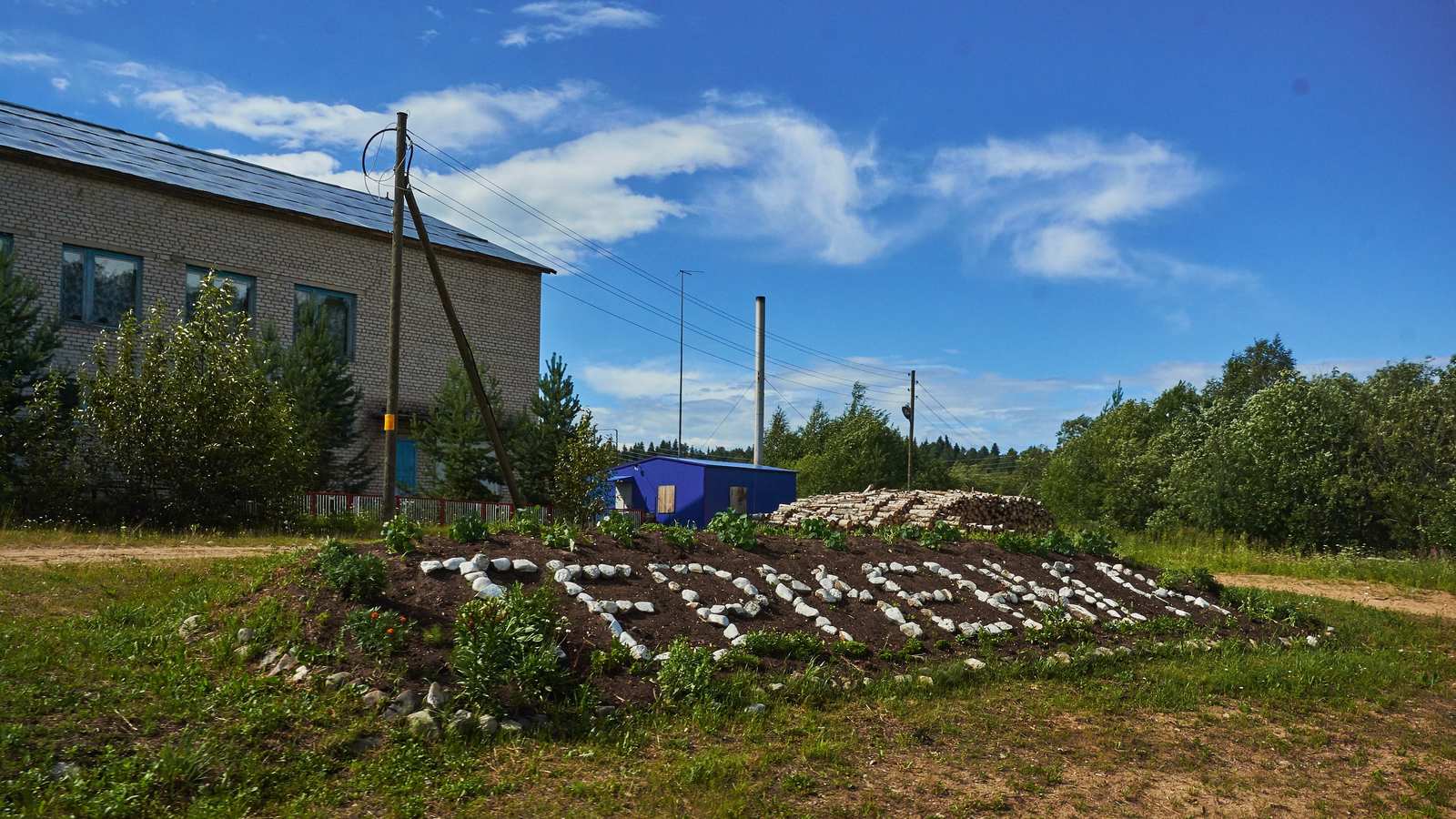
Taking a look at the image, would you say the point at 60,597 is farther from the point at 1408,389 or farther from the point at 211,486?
the point at 1408,389

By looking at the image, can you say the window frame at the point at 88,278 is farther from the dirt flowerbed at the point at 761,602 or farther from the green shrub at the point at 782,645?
the green shrub at the point at 782,645

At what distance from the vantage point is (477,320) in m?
26.5

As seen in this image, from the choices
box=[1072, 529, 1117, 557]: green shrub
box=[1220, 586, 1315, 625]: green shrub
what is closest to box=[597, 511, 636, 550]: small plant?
box=[1072, 529, 1117, 557]: green shrub

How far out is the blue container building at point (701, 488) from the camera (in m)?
27.8

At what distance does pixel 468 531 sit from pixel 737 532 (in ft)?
8.77

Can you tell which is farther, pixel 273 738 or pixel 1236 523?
pixel 1236 523

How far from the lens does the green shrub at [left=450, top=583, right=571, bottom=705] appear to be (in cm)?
550

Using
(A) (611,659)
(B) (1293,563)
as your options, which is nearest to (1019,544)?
(A) (611,659)

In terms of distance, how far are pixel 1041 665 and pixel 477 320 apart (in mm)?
21628

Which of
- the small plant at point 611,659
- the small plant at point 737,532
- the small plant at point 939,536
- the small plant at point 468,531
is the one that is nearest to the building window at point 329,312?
the small plant at point 737,532

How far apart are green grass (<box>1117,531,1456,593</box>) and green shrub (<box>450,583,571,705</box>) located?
14464 mm

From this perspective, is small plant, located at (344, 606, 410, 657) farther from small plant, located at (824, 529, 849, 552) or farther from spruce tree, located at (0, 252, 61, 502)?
spruce tree, located at (0, 252, 61, 502)

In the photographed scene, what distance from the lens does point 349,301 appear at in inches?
958

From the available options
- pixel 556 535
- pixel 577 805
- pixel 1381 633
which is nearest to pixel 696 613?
pixel 556 535
